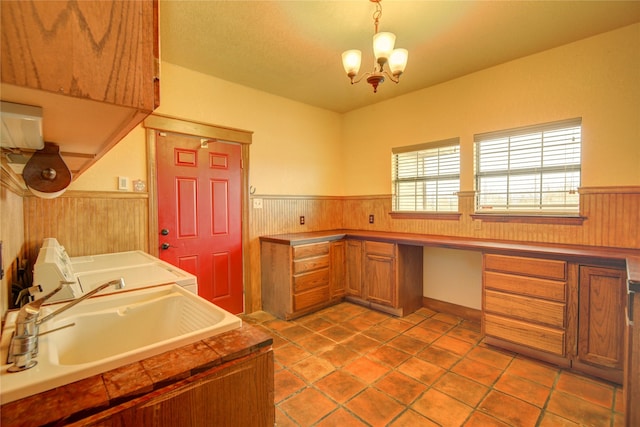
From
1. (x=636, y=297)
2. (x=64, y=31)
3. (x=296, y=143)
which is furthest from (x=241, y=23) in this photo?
(x=636, y=297)

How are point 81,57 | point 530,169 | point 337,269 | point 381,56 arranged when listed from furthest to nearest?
point 337,269
point 530,169
point 381,56
point 81,57

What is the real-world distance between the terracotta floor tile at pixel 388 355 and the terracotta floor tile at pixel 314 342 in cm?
41

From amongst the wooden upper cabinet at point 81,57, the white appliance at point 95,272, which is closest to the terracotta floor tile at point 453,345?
the white appliance at point 95,272

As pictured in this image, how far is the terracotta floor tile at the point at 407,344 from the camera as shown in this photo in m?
2.65

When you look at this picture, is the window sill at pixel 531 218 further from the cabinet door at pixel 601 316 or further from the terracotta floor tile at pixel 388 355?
the terracotta floor tile at pixel 388 355

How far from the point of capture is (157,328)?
4.50ft

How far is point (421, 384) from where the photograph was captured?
2.16 metres

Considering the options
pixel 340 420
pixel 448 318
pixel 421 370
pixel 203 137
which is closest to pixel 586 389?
pixel 421 370

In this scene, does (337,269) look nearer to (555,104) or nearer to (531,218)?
(531,218)

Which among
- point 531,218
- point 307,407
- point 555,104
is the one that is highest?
point 555,104

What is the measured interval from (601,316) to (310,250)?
255 cm

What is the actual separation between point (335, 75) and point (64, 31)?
120 inches

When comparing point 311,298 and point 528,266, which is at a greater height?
point 528,266

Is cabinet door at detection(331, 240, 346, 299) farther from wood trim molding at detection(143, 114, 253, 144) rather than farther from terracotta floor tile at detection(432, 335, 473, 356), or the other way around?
wood trim molding at detection(143, 114, 253, 144)
